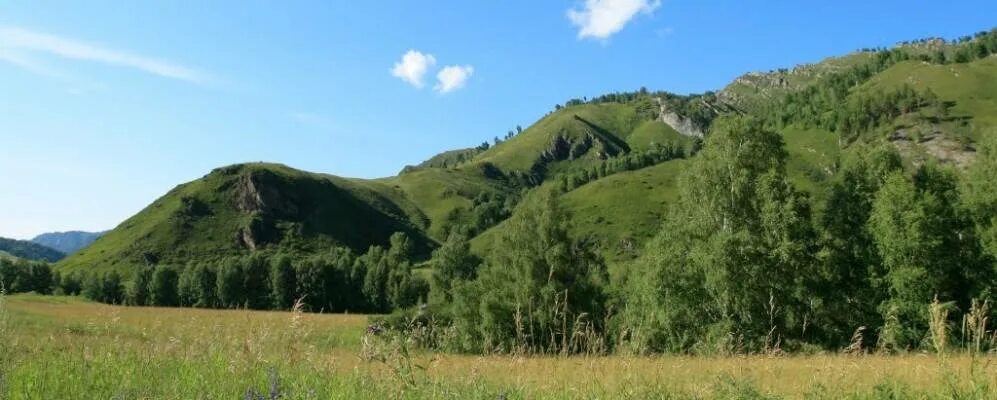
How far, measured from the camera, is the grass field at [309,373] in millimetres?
5988

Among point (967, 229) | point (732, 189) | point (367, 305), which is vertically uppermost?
point (732, 189)

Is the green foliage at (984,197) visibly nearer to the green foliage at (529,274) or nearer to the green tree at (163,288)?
the green foliage at (529,274)

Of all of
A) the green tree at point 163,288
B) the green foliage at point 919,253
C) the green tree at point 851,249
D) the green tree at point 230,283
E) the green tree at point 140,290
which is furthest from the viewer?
the green tree at point 163,288

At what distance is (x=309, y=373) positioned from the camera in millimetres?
7594

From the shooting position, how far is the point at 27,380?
255 inches

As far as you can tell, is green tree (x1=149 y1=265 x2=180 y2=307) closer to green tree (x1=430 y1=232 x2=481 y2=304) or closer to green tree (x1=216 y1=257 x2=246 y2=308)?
green tree (x1=216 y1=257 x2=246 y2=308)

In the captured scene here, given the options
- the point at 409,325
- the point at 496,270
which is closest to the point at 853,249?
the point at 496,270

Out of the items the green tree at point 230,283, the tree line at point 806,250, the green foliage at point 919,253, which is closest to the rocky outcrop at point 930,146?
the tree line at point 806,250

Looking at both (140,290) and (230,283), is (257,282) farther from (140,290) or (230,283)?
(140,290)

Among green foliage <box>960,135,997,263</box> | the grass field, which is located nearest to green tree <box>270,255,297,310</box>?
green foliage <box>960,135,997,263</box>

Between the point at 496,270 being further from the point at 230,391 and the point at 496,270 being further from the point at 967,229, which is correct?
the point at 230,391

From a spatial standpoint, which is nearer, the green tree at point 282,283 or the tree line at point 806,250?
the tree line at point 806,250

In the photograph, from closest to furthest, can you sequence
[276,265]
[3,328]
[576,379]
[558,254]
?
1. [3,328]
2. [576,379]
3. [558,254]
4. [276,265]

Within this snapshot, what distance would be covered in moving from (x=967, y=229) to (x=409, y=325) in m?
36.7
